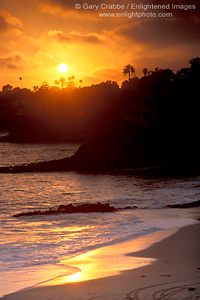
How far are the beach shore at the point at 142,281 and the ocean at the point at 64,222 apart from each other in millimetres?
1083

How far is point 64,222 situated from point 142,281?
39.0ft

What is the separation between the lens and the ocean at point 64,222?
12.4 metres

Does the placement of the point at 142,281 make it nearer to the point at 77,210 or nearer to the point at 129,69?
the point at 77,210

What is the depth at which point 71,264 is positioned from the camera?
1228cm

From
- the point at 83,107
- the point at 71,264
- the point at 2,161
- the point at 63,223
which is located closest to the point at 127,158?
the point at 2,161

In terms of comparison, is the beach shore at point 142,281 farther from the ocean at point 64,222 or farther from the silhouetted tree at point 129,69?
the silhouetted tree at point 129,69

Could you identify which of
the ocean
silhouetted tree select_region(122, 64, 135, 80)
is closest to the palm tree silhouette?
silhouetted tree select_region(122, 64, 135, 80)

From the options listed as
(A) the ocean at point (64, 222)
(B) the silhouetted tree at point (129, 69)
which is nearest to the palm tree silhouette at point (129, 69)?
(B) the silhouetted tree at point (129, 69)

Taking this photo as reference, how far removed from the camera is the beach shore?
8402 mm

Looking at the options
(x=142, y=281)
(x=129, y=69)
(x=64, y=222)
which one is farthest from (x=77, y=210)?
(x=129, y=69)

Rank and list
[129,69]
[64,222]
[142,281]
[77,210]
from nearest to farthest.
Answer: [142,281] < [64,222] < [77,210] < [129,69]

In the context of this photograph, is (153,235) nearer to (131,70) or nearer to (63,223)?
(63,223)

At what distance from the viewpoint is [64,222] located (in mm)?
20906

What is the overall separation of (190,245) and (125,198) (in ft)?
62.7
